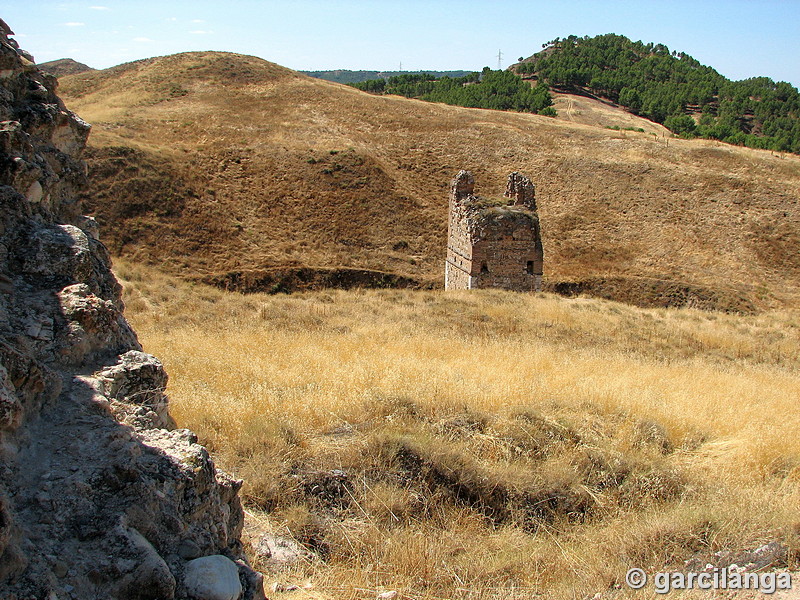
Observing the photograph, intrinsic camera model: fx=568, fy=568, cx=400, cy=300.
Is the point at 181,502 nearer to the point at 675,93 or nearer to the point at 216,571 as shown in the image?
the point at 216,571

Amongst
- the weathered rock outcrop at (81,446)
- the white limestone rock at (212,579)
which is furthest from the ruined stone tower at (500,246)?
the white limestone rock at (212,579)

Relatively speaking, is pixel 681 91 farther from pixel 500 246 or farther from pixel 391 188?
pixel 500 246

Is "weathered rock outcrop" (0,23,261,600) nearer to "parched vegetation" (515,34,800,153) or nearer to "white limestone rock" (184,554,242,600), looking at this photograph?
"white limestone rock" (184,554,242,600)

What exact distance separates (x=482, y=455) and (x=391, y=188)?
1163 inches

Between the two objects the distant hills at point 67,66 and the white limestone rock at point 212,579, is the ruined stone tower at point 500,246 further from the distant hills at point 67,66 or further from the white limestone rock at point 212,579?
the distant hills at point 67,66

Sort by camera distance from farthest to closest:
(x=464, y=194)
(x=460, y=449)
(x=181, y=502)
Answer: (x=464, y=194)
(x=460, y=449)
(x=181, y=502)

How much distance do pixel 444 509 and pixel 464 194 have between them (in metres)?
15.9

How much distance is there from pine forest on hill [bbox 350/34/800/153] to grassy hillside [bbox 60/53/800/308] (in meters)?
33.9

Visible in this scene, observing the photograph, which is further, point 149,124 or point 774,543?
point 149,124

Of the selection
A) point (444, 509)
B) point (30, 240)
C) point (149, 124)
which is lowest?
point (444, 509)

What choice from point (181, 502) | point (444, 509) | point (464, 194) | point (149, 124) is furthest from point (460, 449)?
point (149, 124)

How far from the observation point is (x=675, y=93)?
9469 centimetres

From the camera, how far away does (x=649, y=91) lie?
98000 millimetres

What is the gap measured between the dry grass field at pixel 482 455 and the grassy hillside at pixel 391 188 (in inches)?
656
